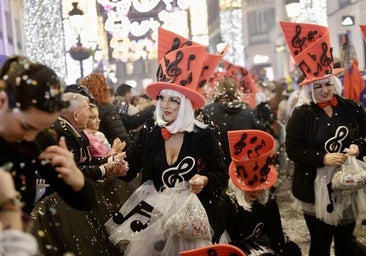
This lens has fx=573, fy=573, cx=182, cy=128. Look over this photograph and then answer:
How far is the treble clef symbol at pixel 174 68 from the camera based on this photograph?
13.9ft

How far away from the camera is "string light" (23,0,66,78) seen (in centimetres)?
1180

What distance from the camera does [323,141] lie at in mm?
5016

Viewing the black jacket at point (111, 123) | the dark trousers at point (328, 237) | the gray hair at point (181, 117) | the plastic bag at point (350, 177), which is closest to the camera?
the gray hair at point (181, 117)

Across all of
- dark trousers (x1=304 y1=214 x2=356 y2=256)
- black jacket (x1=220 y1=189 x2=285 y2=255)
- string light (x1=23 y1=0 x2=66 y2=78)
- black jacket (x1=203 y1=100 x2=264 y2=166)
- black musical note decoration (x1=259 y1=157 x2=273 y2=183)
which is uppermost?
string light (x1=23 y1=0 x2=66 y2=78)

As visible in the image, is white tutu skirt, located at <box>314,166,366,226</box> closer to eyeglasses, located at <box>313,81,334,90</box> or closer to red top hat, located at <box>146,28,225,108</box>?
eyeglasses, located at <box>313,81,334,90</box>

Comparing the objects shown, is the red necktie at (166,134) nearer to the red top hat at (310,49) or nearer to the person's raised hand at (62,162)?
the red top hat at (310,49)

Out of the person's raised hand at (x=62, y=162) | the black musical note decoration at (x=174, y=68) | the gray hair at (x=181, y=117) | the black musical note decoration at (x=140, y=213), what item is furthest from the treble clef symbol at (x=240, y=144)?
the person's raised hand at (x=62, y=162)

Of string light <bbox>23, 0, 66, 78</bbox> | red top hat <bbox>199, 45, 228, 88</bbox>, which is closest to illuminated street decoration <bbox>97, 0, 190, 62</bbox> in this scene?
string light <bbox>23, 0, 66, 78</bbox>

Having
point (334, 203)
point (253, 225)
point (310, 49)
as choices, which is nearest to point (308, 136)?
point (334, 203)

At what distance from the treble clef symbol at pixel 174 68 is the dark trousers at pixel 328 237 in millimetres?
1929

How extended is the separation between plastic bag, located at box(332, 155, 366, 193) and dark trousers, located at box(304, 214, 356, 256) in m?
0.40

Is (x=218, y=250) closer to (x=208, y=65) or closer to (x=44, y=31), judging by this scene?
(x=208, y=65)

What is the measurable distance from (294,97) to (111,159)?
244 inches

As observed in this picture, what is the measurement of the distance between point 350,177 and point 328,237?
0.69 m
